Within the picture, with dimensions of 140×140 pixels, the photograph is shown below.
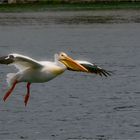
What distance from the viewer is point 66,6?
306 feet

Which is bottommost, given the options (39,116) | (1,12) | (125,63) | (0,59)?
(1,12)

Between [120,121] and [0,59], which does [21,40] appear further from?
[0,59]

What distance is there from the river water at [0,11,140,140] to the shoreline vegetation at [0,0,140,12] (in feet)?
81.6

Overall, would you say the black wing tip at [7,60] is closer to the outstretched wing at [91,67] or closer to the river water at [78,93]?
the outstretched wing at [91,67]

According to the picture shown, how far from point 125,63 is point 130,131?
17243mm

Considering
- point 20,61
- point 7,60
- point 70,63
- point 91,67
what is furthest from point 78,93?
point 7,60

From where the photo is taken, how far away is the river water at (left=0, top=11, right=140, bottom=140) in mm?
23234

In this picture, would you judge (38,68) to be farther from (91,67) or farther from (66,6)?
(66,6)

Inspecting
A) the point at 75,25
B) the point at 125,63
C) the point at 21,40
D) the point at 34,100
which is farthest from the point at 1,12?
the point at 34,100

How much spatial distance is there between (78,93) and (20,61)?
46.1 ft

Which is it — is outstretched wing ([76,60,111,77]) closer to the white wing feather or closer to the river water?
the white wing feather

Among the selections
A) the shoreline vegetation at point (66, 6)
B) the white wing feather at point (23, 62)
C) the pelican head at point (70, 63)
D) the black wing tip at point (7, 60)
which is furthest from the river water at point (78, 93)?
the shoreline vegetation at point (66, 6)

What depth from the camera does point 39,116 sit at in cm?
2544

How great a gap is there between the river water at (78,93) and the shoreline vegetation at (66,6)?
24867 mm
